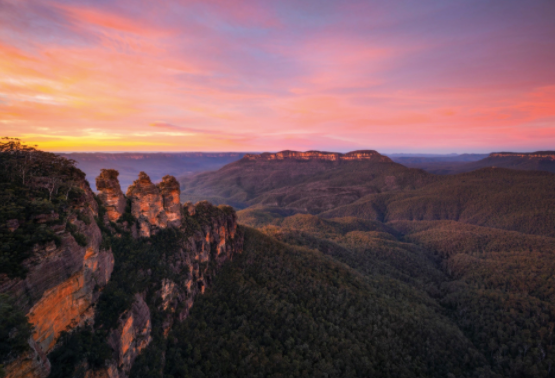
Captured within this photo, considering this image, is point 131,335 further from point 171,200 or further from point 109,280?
point 171,200

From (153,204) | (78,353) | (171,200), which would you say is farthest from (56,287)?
(171,200)

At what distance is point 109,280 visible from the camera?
2725 centimetres

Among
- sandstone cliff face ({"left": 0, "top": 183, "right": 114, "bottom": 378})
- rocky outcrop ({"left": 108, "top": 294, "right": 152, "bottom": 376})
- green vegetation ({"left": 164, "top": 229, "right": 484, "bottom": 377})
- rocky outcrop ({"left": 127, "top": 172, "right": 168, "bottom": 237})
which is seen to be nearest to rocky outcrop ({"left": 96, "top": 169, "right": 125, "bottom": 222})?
rocky outcrop ({"left": 127, "top": 172, "right": 168, "bottom": 237})

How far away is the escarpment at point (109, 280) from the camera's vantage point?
56.2 feet

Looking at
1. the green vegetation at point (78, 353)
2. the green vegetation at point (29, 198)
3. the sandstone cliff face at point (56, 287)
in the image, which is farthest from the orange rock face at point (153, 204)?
the green vegetation at point (78, 353)

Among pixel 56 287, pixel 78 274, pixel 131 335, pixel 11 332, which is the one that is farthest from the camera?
pixel 131 335

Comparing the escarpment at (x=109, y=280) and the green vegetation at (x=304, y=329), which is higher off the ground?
the escarpment at (x=109, y=280)

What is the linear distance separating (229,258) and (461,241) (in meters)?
147

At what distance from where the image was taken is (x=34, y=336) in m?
16.2

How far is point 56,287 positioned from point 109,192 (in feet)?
66.3

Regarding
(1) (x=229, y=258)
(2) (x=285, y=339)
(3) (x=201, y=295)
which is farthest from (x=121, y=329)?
(1) (x=229, y=258)

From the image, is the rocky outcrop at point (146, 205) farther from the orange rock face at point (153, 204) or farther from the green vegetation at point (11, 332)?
the green vegetation at point (11, 332)

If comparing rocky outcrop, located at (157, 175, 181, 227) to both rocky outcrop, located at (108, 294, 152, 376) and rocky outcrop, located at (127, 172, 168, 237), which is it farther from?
rocky outcrop, located at (108, 294, 152, 376)

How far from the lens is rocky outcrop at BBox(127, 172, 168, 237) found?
40391 millimetres
